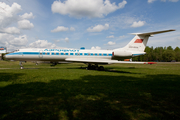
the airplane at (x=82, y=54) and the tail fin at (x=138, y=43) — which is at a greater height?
the tail fin at (x=138, y=43)

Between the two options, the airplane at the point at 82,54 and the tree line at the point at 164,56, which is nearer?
the airplane at the point at 82,54

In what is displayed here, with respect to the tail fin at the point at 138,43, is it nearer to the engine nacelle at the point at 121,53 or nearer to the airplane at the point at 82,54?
the airplane at the point at 82,54

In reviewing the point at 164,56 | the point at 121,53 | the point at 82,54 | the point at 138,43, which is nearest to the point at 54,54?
the point at 82,54

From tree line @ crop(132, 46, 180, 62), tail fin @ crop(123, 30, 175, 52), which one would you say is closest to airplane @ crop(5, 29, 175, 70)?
tail fin @ crop(123, 30, 175, 52)

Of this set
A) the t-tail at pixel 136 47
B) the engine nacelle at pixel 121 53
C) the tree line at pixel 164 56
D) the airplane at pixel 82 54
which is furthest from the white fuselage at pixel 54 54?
the tree line at pixel 164 56

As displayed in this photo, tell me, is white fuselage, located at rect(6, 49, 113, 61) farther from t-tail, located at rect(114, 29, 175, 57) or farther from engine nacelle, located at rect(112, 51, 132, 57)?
t-tail, located at rect(114, 29, 175, 57)

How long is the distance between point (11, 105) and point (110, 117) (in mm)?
3290

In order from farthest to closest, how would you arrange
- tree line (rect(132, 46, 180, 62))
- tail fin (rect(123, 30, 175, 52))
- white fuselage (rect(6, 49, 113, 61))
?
tree line (rect(132, 46, 180, 62)) < tail fin (rect(123, 30, 175, 52)) < white fuselage (rect(6, 49, 113, 61))

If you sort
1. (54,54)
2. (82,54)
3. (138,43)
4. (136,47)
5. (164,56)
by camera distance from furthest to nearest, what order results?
1. (164,56)
2. (136,47)
3. (138,43)
4. (82,54)
5. (54,54)

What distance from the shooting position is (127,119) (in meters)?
3.06

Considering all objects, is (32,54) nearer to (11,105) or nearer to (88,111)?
(11,105)

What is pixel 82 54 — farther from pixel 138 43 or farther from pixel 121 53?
pixel 138 43

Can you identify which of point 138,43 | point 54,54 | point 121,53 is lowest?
point 54,54

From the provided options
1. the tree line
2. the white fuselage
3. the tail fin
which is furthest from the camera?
the tree line
